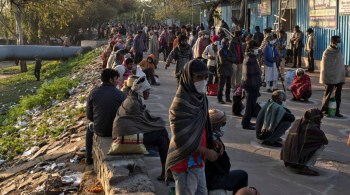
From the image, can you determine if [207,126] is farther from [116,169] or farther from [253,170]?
[253,170]

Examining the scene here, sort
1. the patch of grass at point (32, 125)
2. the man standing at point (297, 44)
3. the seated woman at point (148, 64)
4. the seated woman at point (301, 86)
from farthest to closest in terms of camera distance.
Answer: the man standing at point (297, 44) < the seated woman at point (148, 64) < the seated woman at point (301, 86) < the patch of grass at point (32, 125)

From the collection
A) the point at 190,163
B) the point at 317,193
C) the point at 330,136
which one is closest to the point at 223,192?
the point at 190,163

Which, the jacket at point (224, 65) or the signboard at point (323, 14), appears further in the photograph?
the signboard at point (323, 14)

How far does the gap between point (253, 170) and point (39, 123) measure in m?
8.23

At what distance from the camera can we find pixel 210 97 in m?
13.2

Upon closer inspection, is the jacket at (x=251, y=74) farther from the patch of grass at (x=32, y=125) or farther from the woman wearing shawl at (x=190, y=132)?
the woman wearing shawl at (x=190, y=132)

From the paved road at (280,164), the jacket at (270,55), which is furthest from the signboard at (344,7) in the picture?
the paved road at (280,164)

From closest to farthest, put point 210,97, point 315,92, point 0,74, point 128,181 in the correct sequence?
point 128,181 → point 210,97 → point 315,92 → point 0,74

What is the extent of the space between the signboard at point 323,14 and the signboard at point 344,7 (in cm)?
32

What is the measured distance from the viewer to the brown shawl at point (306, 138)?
7.01m

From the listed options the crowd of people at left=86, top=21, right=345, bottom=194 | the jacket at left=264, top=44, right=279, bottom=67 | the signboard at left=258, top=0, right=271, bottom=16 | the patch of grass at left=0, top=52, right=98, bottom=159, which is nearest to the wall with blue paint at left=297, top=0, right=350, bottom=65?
the signboard at left=258, top=0, right=271, bottom=16

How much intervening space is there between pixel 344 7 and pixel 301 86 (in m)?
5.37

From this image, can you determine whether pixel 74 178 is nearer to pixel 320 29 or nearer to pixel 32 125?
pixel 32 125

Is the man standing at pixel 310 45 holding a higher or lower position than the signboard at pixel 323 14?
lower
